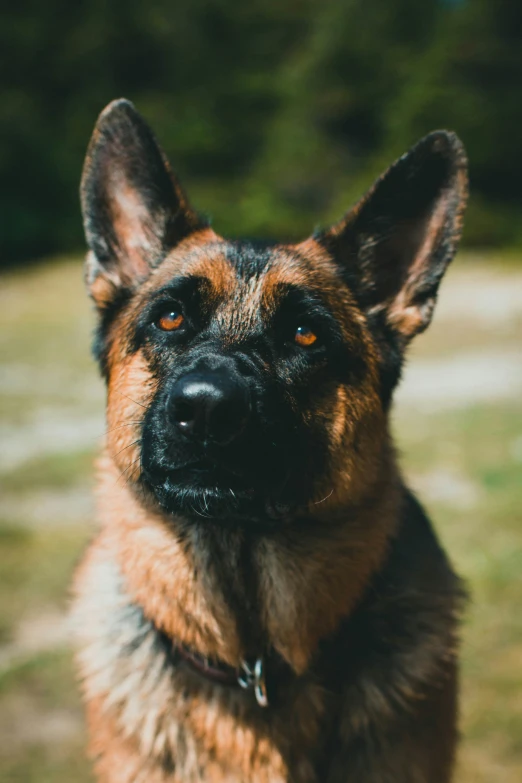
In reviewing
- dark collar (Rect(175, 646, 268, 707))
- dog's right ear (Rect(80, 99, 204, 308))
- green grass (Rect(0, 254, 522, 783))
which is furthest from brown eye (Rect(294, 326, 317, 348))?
green grass (Rect(0, 254, 522, 783))

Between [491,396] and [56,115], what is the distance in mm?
27254

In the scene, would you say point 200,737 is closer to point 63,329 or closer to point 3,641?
point 3,641

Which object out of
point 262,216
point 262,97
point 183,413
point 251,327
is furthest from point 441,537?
point 262,97

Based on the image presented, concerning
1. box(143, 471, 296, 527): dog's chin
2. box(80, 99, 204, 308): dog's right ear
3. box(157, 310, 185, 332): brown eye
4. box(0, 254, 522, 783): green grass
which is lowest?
box(0, 254, 522, 783): green grass

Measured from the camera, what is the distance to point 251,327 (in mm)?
2668

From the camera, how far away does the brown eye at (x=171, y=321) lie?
2.79 metres

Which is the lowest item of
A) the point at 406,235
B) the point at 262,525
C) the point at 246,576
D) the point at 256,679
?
the point at 256,679

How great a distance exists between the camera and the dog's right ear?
284 cm

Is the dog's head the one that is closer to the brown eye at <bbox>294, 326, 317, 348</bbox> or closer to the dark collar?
the brown eye at <bbox>294, 326, 317, 348</bbox>

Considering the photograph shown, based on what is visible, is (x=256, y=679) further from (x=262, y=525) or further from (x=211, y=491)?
(x=211, y=491)

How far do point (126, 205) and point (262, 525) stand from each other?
1.44 metres

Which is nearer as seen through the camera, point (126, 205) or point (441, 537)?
point (126, 205)

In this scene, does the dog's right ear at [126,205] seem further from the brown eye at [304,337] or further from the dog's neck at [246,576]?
the dog's neck at [246,576]

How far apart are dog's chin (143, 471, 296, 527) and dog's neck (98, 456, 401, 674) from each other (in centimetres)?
20
